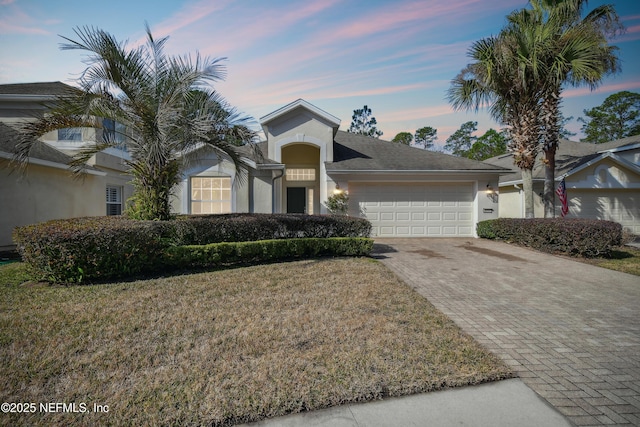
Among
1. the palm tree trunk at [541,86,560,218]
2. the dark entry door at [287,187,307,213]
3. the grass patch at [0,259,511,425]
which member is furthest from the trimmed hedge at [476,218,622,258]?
the dark entry door at [287,187,307,213]

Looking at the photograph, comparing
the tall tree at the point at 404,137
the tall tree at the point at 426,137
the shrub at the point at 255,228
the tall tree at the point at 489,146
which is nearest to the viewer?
the shrub at the point at 255,228

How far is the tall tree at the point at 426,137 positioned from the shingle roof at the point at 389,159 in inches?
1437

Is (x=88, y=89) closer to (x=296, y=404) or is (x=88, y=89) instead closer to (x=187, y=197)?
(x=187, y=197)

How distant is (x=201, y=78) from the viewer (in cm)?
760

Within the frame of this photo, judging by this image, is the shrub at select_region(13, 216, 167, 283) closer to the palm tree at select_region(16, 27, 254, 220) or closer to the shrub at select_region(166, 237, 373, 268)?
the shrub at select_region(166, 237, 373, 268)

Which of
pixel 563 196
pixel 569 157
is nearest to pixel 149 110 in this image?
pixel 563 196

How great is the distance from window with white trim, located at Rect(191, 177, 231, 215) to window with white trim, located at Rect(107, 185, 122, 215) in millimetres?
6006

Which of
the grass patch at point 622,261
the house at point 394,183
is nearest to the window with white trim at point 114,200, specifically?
the house at point 394,183

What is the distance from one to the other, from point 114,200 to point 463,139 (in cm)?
4846

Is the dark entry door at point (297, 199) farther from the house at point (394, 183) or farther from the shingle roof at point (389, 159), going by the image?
the shingle roof at point (389, 159)

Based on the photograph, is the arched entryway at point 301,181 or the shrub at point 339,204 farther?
the arched entryway at point 301,181

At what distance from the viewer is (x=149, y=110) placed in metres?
7.10

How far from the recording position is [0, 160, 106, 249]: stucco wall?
9.70 m

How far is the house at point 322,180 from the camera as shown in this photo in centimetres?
1241
